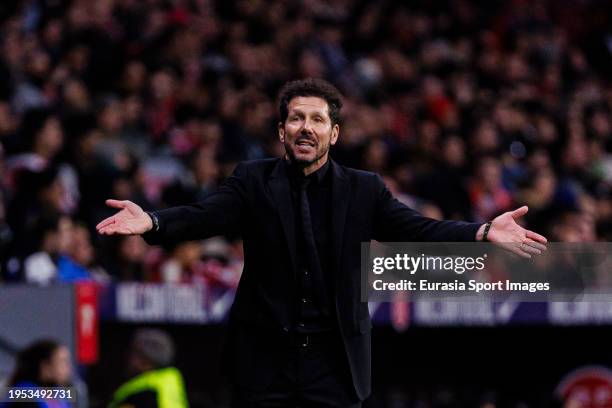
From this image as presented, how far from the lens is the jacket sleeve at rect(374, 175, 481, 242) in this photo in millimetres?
4984

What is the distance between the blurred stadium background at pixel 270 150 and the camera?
9156 millimetres

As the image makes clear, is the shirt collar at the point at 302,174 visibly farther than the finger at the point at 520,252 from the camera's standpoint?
Yes

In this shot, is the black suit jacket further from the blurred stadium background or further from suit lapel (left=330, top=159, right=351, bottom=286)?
the blurred stadium background

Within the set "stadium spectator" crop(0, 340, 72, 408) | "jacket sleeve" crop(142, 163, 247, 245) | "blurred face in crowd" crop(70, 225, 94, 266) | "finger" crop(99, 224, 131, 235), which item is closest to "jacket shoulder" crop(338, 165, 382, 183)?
"jacket sleeve" crop(142, 163, 247, 245)

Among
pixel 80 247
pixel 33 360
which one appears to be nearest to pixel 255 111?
pixel 80 247

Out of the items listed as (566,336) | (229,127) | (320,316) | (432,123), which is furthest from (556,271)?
(432,123)

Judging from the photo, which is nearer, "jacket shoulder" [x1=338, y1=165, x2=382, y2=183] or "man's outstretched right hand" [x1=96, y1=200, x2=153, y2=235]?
Result: "man's outstretched right hand" [x1=96, y1=200, x2=153, y2=235]

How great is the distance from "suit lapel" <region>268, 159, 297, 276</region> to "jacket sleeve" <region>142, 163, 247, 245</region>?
0.38 ft

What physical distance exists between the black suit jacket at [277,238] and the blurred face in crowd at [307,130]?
Answer: 127 millimetres

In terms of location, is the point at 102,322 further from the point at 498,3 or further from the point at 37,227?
the point at 498,3

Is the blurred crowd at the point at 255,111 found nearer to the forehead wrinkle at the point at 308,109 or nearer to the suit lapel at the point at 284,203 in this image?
the suit lapel at the point at 284,203

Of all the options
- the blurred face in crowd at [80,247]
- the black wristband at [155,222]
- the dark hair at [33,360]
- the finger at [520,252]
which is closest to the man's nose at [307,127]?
the black wristband at [155,222]

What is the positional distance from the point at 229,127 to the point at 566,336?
3.69 metres

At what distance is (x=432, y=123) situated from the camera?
13.6 meters
